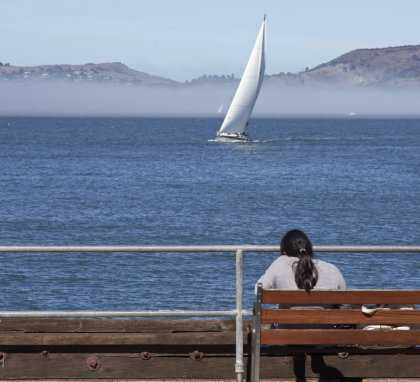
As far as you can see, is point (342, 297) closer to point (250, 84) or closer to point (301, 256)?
point (301, 256)

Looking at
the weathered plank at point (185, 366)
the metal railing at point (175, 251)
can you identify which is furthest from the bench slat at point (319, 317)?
the weathered plank at point (185, 366)

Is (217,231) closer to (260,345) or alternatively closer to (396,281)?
(396,281)

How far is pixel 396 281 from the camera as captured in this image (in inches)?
1292

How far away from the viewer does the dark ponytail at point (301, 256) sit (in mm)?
7316

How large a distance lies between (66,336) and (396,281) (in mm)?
26046

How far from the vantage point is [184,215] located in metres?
54.7

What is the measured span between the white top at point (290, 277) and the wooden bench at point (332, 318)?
0.74 ft

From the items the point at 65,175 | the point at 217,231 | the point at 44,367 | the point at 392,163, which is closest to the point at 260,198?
the point at 217,231

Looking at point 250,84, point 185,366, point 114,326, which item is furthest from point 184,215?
point 250,84

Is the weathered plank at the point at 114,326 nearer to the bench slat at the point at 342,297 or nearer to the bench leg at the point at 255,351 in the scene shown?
the bench leg at the point at 255,351

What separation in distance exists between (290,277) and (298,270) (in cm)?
11

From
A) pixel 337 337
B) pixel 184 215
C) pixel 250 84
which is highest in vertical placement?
pixel 337 337

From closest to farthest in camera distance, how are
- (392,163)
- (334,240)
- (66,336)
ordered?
(66,336) < (334,240) < (392,163)

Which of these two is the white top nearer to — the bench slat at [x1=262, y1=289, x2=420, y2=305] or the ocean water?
the bench slat at [x1=262, y1=289, x2=420, y2=305]
